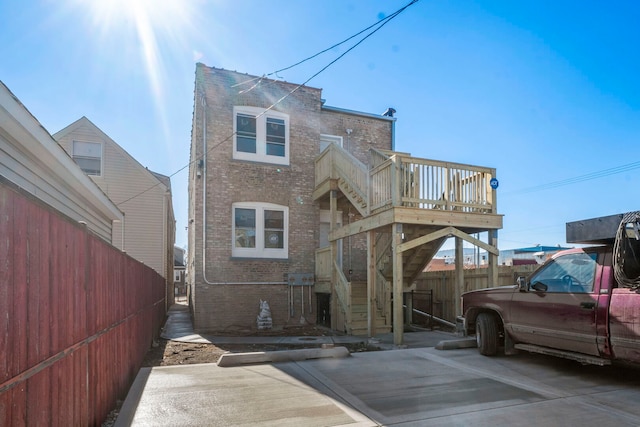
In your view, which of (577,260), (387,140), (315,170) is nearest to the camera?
(577,260)

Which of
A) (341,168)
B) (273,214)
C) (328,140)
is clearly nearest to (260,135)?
(273,214)

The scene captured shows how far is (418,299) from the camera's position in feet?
47.3

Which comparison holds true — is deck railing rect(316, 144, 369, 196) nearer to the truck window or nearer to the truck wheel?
the truck wheel

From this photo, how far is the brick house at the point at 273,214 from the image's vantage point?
12156 mm

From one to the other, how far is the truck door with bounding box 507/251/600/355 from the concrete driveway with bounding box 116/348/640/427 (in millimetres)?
457

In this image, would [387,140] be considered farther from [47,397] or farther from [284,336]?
[47,397]

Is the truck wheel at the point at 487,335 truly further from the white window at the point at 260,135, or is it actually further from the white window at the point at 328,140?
the white window at the point at 328,140

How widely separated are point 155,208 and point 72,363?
14.0m

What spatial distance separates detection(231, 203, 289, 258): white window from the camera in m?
13.0

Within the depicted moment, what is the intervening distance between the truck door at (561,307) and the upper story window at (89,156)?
14.9 m

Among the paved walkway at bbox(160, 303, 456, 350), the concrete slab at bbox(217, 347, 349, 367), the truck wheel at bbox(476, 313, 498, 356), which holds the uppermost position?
the truck wheel at bbox(476, 313, 498, 356)

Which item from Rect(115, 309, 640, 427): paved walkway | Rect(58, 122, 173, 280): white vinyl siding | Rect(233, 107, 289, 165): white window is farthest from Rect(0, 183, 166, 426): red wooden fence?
Rect(58, 122, 173, 280): white vinyl siding

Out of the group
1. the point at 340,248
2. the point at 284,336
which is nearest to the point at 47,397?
the point at 284,336

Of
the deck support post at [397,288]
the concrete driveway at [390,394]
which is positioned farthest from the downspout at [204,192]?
the concrete driveway at [390,394]
